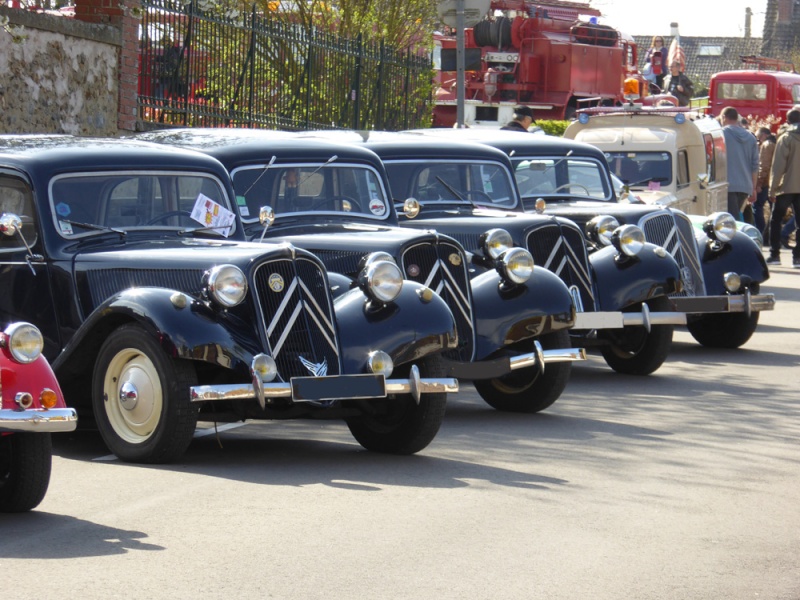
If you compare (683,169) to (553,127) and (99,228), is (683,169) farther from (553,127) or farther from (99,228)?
(553,127)

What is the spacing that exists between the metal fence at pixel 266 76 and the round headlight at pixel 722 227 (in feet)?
19.4

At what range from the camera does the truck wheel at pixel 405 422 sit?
25.5 ft

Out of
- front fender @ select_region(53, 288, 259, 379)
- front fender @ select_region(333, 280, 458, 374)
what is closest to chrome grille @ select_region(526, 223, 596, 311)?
front fender @ select_region(333, 280, 458, 374)

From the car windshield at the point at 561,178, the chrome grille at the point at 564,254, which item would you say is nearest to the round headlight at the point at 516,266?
the chrome grille at the point at 564,254

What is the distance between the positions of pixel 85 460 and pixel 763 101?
32.9 metres

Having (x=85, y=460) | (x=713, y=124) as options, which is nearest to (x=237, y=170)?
(x=85, y=460)

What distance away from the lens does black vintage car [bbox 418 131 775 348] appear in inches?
487

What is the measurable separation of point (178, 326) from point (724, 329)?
7.15 metres

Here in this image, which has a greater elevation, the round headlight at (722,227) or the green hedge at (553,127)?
the green hedge at (553,127)

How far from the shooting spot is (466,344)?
9.14 metres

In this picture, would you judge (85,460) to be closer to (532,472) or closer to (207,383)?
(207,383)

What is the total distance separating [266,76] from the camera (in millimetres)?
18000

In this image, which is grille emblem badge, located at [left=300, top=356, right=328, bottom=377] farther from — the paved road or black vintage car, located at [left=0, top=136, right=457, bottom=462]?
the paved road

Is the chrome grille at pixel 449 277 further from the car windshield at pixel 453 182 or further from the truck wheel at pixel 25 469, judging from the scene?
the truck wheel at pixel 25 469
